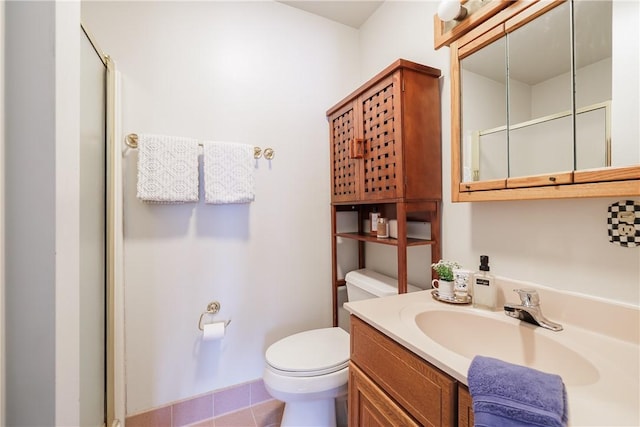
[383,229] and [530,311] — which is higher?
[383,229]

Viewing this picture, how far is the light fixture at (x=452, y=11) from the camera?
98 centimetres

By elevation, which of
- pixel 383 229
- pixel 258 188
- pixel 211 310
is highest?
pixel 258 188

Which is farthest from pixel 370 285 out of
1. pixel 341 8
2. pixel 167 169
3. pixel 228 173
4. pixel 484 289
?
pixel 341 8

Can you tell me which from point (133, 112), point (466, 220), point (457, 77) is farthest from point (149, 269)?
point (457, 77)

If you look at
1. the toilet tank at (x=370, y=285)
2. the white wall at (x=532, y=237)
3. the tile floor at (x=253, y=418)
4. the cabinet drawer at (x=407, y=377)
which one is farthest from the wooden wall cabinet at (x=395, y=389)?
the tile floor at (x=253, y=418)

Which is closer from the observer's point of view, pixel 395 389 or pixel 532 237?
pixel 395 389

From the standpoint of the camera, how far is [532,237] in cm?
91

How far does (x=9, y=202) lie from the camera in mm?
406

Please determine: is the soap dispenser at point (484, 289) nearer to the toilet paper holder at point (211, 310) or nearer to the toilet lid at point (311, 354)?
the toilet lid at point (311, 354)

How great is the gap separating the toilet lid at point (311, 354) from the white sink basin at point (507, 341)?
0.51 metres

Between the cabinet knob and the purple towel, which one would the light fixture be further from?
the purple towel

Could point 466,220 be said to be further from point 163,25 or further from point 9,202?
point 163,25

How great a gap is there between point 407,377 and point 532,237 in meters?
0.64

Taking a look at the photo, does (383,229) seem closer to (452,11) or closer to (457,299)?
(457,299)
